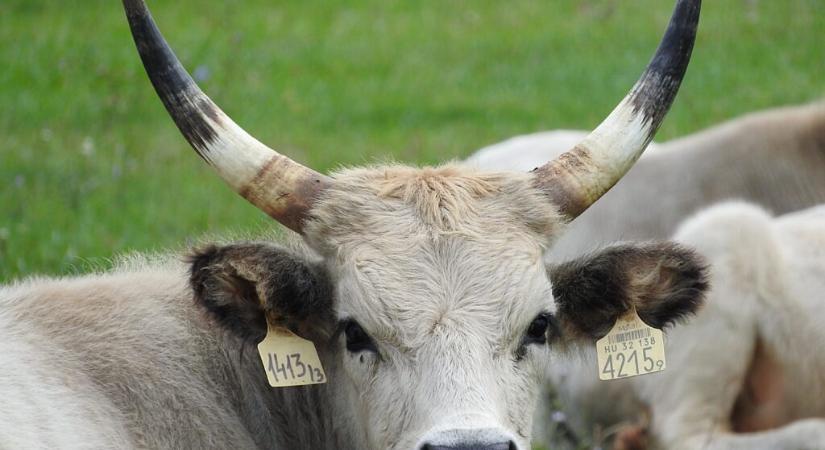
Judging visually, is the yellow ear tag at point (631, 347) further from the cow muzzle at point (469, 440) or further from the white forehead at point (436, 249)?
the cow muzzle at point (469, 440)

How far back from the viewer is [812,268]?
7930mm

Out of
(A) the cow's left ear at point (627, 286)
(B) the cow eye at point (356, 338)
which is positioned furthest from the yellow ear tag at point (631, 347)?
(B) the cow eye at point (356, 338)

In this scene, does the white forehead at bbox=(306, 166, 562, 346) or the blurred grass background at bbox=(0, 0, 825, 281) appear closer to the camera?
the white forehead at bbox=(306, 166, 562, 346)

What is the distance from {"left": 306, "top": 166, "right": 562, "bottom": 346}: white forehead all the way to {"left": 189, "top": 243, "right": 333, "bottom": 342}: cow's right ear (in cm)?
15

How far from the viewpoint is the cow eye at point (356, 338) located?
539 centimetres

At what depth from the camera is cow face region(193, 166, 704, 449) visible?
512 centimetres

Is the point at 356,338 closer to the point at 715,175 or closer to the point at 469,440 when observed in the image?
the point at 469,440

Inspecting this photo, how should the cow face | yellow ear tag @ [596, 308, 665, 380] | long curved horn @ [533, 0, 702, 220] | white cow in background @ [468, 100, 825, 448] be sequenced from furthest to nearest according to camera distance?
1. white cow in background @ [468, 100, 825, 448]
2. yellow ear tag @ [596, 308, 665, 380]
3. long curved horn @ [533, 0, 702, 220]
4. the cow face

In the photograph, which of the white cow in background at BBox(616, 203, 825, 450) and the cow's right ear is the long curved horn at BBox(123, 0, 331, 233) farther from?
the white cow in background at BBox(616, 203, 825, 450)

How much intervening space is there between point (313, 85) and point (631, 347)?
10738mm

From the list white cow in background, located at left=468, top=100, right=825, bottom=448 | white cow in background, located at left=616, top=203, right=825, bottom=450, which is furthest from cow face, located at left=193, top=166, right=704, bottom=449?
white cow in background, located at left=468, top=100, right=825, bottom=448

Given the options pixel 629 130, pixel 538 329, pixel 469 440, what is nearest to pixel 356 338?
pixel 538 329

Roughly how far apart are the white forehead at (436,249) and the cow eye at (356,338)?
5 centimetres

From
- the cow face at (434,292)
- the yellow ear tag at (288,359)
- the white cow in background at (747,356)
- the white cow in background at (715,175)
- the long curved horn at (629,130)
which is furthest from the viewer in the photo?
the white cow in background at (715,175)
